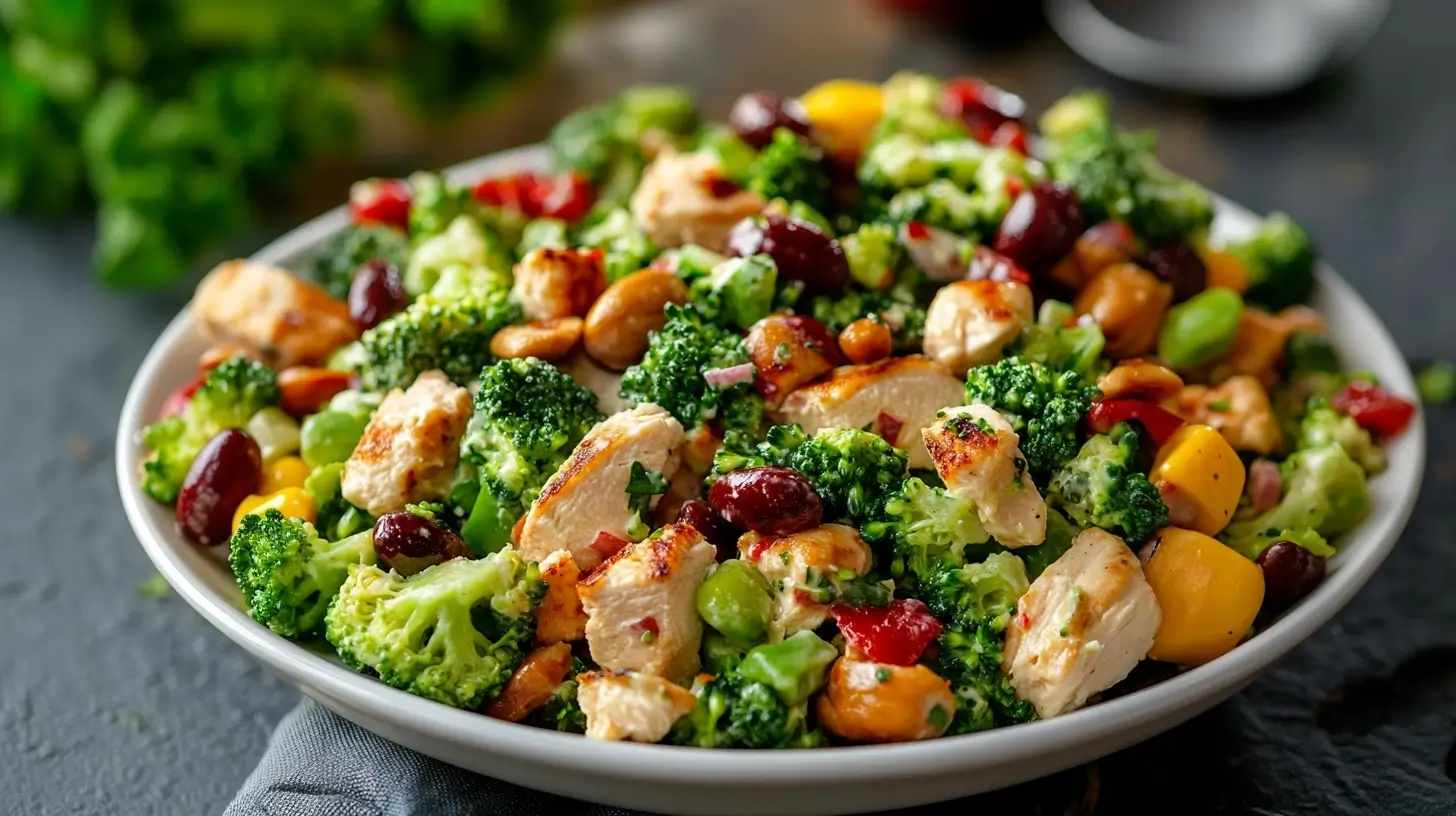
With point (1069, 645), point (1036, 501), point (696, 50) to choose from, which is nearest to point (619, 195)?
point (1036, 501)

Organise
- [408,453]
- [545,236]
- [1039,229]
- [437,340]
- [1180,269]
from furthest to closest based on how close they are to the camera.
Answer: [545,236], [1180,269], [1039,229], [437,340], [408,453]

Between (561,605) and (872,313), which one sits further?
(872,313)

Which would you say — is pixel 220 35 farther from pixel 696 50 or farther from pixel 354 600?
pixel 354 600

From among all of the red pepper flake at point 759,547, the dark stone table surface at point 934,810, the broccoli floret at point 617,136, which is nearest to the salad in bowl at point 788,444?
the red pepper flake at point 759,547

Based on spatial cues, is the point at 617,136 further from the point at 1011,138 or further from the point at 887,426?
the point at 887,426

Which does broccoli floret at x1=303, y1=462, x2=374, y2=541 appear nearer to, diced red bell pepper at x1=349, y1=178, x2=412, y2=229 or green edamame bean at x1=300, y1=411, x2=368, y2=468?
green edamame bean at x1=300, y1=411, x2=368, y2=468

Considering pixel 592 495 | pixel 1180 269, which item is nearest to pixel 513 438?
pixel 592 495

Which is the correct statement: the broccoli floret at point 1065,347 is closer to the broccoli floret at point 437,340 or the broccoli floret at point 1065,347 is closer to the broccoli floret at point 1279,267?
the broccoli floret at point 1279,267

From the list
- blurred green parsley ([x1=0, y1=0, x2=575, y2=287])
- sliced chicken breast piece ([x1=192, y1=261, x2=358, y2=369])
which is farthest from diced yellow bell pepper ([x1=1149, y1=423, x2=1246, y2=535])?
blurred green parsley ([x1=0, y1=0, x2=575, y2=287])
